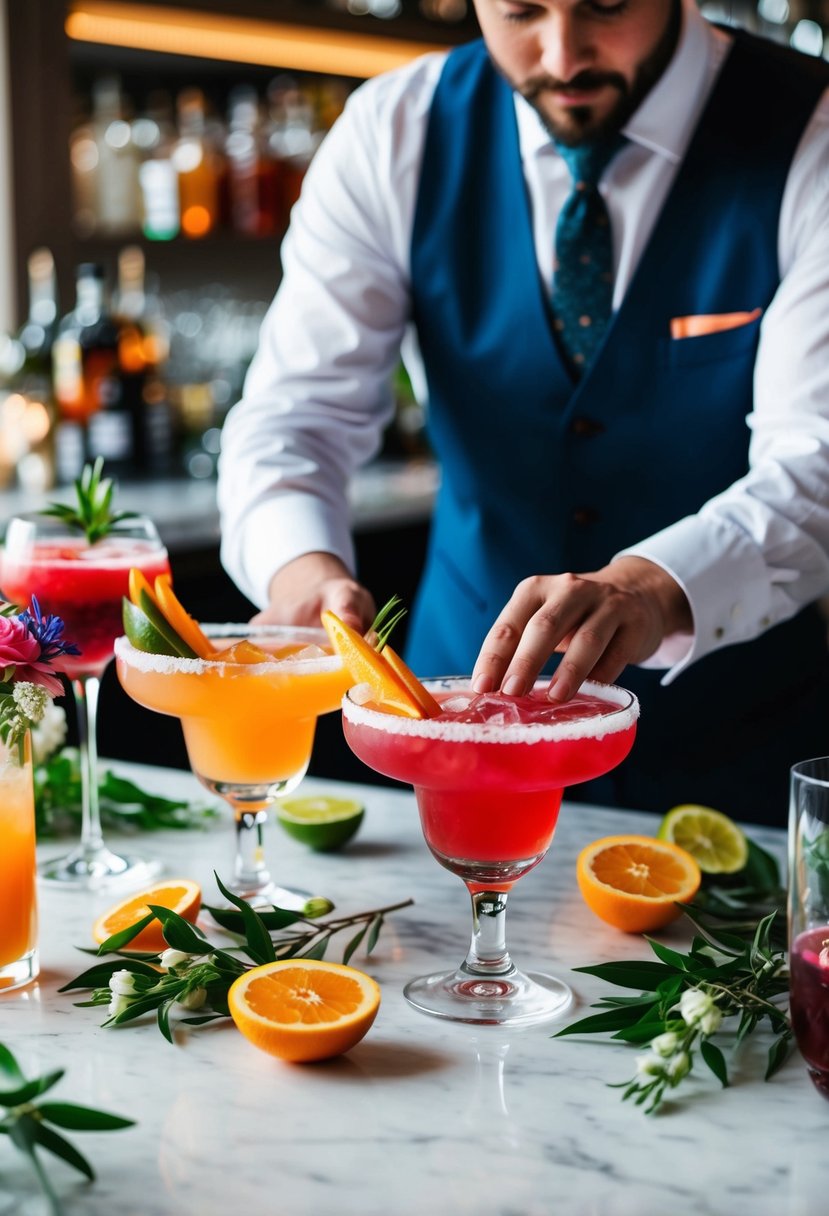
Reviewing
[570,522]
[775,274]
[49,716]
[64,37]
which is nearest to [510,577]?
[570,522]

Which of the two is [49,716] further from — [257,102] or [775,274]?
[257,102]

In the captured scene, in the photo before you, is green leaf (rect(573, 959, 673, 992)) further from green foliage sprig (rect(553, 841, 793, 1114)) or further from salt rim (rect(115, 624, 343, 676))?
salt rim (rect(115, 624, 343, 676))

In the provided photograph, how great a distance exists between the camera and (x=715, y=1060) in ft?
3.24

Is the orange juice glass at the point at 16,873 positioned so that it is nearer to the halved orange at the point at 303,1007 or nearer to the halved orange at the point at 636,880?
the halved orange at the point at 303,1007

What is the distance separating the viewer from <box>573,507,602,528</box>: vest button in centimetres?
203

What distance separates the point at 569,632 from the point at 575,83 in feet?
2.70

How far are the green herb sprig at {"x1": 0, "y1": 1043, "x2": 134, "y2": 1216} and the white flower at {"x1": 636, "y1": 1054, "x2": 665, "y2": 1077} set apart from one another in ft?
1.07

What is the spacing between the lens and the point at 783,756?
6.97 ft

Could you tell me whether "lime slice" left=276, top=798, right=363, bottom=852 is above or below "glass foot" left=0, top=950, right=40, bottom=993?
below

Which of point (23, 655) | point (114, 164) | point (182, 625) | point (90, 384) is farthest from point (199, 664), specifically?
point (114, 164)

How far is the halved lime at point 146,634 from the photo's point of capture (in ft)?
4.20

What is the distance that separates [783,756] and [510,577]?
0.47m

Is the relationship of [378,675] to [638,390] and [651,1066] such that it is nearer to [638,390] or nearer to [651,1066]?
[651,1066]

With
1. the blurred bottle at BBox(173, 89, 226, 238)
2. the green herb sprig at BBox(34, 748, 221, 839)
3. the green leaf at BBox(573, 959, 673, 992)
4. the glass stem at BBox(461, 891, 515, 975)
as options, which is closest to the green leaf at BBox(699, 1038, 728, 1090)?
the green leaf at BBox(573, 959, 673, 992)
